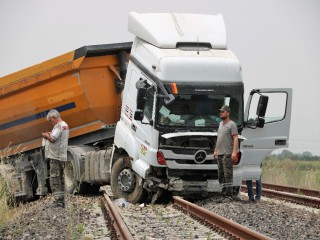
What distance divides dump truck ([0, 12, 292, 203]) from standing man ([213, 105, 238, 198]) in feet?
1.77

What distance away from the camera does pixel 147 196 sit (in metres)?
15.7

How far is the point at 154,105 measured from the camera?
1477 cm

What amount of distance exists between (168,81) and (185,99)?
50 centimetres

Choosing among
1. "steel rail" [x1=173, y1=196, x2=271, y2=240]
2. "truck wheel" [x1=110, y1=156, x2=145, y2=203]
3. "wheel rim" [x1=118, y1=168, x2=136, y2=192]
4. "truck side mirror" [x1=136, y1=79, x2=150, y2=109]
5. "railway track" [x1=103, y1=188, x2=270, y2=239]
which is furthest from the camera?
"wheel rim" [x1=118, y1=168, x2=136, y2=192]

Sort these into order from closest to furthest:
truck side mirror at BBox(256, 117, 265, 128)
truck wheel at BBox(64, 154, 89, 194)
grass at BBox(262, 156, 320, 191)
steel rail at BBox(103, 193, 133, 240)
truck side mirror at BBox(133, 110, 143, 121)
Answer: steel rail at BBox(103, 193, 133, 240) → truck side mirror at BBox(256, 117, 265, 128) → truck side mirror at BBox(133, 110, 143, 121) → truck wheel at BBox(64, 154, 89, 194) → grass at BBox(262, 156, 320, 191)

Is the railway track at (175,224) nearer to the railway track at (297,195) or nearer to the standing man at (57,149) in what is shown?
the standing man at (57,149)

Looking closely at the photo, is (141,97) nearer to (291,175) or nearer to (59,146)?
(59,146)

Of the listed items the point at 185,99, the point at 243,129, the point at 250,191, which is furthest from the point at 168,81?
the point at 250,191

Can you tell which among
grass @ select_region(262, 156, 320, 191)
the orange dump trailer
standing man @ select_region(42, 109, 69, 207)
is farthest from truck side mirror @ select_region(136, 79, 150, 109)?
grass @ select_region(262, 156, 320, 191)

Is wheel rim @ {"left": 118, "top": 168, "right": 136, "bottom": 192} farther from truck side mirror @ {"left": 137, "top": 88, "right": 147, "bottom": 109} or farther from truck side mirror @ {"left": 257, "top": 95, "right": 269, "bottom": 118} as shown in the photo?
truck side mirror @ {"left": 257, "top": 95, "right": 269, "bottom": 118}

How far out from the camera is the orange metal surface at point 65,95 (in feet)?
58.4

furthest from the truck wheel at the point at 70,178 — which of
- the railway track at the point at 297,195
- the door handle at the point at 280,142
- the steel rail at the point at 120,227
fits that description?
the door handle at the point at 280,142

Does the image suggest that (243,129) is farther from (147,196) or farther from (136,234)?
(136,234)

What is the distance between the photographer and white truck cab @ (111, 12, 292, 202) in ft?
48.2
